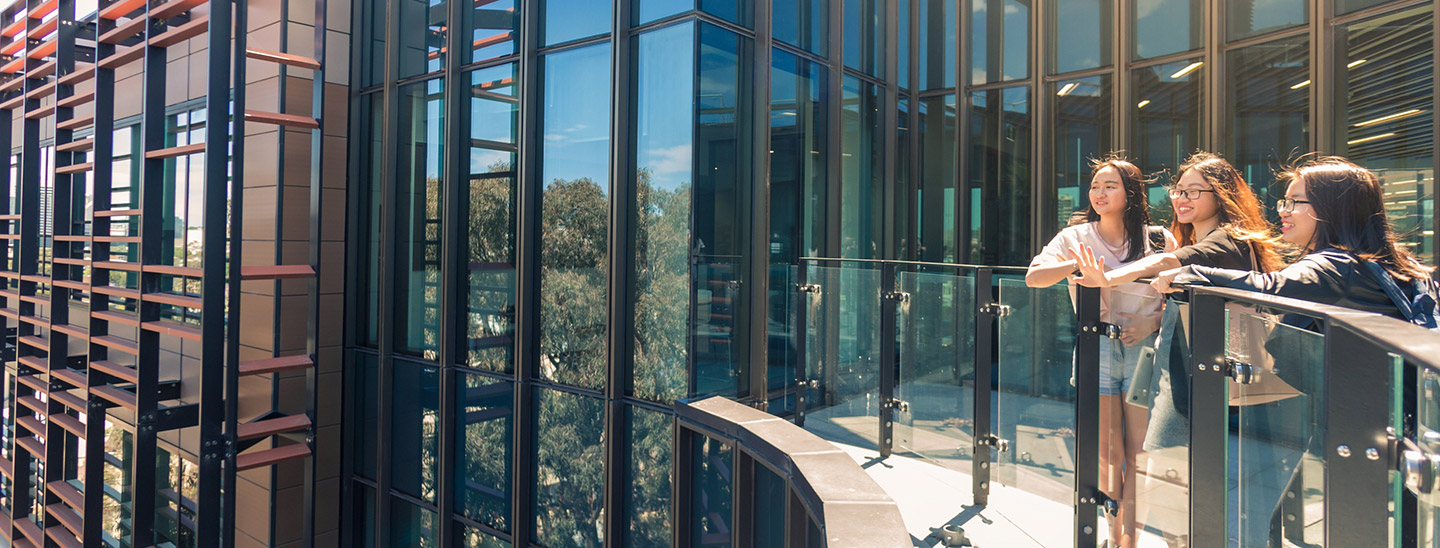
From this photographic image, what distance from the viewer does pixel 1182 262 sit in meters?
3.31

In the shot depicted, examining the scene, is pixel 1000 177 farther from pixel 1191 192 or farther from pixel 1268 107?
pixel 1191 192

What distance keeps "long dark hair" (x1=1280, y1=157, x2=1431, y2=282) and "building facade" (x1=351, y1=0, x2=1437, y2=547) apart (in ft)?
13.8

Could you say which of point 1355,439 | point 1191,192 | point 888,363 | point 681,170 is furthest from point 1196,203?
point 681,170

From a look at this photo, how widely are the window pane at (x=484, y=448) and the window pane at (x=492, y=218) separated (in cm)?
28

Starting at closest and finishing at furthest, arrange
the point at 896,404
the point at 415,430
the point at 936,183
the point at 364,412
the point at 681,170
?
the point at 896,404 → the point at 681,170 → the point at 415,430 → the point at 364,412 → the point at 936,183

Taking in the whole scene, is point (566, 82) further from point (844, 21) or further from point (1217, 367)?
point (1217, 367)

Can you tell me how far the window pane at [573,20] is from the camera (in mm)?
Answer: 6785

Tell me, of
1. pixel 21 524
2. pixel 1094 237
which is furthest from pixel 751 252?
pixel 21 524

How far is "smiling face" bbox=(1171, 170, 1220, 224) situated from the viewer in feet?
11.5

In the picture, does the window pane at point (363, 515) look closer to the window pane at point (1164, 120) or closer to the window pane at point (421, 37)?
the window pane at point (421, 37)

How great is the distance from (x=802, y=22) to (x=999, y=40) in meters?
3.59

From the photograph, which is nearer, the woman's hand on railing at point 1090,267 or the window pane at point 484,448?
the woman's hand on railing at point 1090,267

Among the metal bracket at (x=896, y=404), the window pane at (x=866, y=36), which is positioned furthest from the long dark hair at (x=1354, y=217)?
the window pane at (x=866, y=36)

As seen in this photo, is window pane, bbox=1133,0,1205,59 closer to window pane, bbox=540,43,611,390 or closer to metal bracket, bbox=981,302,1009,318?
metal bracket, bbox=981,302,1009,318
